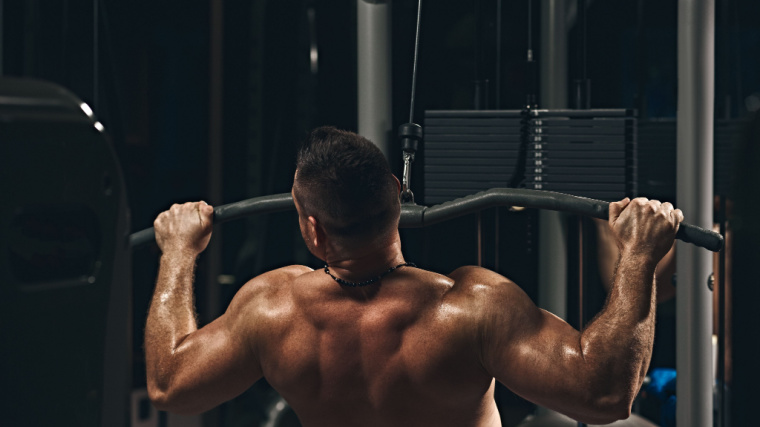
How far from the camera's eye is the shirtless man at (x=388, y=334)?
138 centimetres

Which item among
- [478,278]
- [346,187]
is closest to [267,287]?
[346,187]

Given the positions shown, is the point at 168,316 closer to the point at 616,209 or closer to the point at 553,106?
the point at 616,209

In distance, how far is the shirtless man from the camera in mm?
1384

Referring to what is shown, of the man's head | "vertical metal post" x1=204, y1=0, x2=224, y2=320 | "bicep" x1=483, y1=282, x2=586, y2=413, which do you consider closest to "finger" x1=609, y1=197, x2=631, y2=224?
"bicep" x1=483, y1=282, x2=586, y2=413

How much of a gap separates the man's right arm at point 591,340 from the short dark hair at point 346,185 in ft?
0.70

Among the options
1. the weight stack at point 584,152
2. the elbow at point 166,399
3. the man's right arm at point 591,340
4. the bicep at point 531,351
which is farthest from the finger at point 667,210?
the elbow at point 166,399

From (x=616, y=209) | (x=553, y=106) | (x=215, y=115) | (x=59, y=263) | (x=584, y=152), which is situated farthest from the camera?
(x=215, y=115)

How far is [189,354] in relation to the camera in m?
1.54

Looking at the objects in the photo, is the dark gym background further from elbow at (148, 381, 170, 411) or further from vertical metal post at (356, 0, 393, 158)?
elbow at (148, 381, 170, 411)

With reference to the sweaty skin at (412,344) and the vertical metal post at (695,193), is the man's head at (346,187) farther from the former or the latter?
the vertical metal post at (695,193)

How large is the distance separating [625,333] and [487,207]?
368 mm

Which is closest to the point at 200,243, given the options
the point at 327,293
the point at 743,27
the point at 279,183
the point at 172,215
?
Answer: the point at 172,215

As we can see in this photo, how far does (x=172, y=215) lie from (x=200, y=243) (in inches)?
3.2

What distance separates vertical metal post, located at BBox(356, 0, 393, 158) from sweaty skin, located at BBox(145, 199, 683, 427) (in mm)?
593
